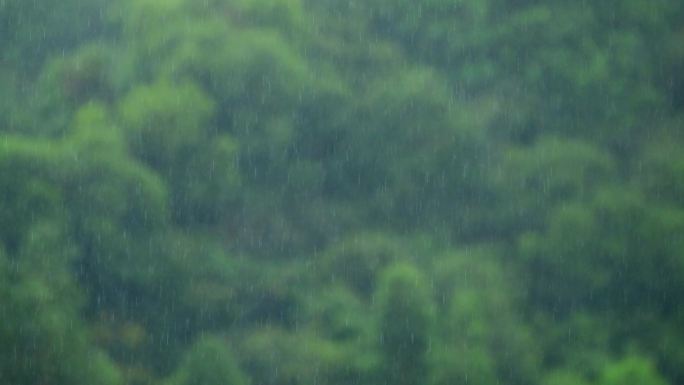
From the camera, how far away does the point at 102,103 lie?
11.8 meters

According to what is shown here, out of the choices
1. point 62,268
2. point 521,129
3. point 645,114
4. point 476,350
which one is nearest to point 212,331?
point 62,268

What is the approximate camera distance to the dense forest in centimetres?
1017

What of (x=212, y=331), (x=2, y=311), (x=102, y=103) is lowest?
(x=212, y=331)

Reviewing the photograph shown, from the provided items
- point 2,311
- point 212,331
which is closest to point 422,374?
point 212,331

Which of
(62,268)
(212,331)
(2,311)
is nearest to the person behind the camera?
(2,311)

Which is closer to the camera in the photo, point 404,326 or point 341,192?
point 404,326

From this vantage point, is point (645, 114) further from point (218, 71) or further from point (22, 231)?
point (22, 231)

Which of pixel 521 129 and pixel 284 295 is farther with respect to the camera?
pixel 521 129

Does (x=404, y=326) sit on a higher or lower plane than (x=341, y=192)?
lower

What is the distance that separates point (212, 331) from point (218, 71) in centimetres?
288

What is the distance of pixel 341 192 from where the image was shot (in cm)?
1226

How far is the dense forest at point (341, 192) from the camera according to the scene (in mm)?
10172

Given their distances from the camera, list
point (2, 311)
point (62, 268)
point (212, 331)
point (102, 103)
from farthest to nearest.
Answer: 1. point (102, 103)
2. point (212, 331)
3. point (62, 268)
4. point (2, 311)

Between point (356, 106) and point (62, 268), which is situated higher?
point (356, 106)
